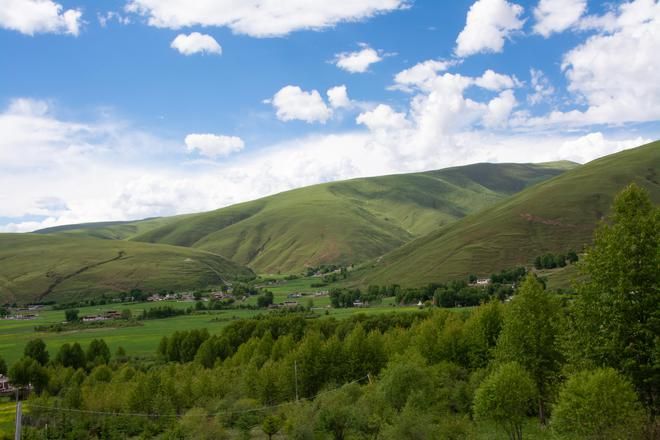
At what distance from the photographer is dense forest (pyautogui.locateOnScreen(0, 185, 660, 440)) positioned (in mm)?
32031

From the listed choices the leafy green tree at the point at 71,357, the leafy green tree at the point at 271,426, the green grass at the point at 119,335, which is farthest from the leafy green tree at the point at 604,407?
the green grass at the point at 119,335

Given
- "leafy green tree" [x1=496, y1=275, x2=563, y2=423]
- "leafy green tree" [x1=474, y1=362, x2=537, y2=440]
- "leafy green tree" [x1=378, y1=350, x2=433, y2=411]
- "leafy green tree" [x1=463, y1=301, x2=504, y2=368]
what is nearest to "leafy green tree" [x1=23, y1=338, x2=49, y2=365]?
"leafy green tree" [x1=378, y1=350, x2=433, y2=411]

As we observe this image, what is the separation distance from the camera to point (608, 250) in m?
33.9

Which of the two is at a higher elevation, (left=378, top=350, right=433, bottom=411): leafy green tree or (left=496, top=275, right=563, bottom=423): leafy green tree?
(left=496, top=275, right=563, bottom=423): leafy green tree

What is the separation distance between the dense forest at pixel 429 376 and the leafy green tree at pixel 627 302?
0.09m

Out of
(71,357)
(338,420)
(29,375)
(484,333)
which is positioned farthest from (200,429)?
(71,357)

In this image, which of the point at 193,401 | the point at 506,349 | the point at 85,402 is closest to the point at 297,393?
the point at 193,401

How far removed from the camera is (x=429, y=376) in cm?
6303

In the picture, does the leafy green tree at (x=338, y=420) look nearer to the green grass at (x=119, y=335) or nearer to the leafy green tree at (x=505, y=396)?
the leafy green tree at (x=505, y=396)

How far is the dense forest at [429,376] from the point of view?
32031 mm

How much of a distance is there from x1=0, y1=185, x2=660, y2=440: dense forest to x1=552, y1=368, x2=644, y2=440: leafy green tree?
0.07 m

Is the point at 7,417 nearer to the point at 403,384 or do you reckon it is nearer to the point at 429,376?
the point at 403,384

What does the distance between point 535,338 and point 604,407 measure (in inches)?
956

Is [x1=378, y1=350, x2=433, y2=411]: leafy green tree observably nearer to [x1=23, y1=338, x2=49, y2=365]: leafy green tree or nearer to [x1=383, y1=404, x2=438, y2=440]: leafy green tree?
[x1=383, y1=404, x2=438, y2=440]: leafy green tree
